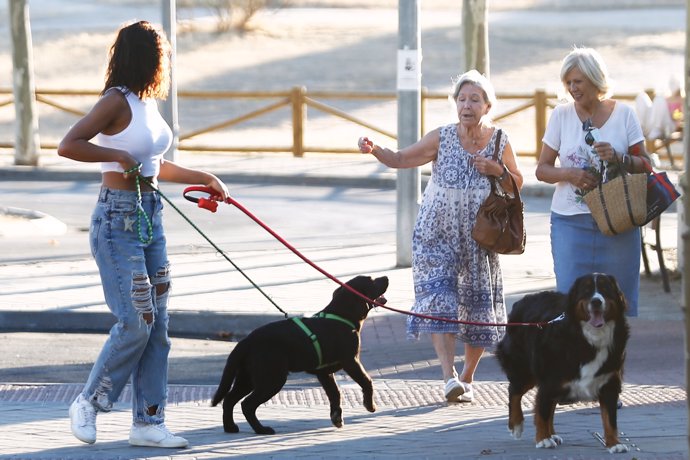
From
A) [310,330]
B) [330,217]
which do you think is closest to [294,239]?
[330,217]

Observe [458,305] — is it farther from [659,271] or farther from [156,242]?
[659,271]

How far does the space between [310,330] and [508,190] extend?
155cm

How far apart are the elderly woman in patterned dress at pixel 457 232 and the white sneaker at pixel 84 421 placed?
216 cm

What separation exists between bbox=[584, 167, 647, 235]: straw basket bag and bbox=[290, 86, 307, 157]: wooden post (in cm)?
1668

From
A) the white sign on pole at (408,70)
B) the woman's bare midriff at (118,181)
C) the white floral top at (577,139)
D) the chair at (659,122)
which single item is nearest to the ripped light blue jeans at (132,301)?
the woman's bare midriff at (118,181)

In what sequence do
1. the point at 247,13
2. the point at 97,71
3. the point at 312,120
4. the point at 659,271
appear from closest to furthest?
the point at 659,271 → the point at 312,120 → the point at 97,71 → the point at 247,13

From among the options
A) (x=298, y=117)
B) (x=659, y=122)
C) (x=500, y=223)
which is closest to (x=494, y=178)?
(x=500, y=223)

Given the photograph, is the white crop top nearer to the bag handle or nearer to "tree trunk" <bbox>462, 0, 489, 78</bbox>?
the bag handle

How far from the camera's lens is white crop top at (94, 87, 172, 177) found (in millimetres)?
6402

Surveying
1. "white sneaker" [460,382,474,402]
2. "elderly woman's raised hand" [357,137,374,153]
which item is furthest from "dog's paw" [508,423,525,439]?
"elderly woman's raised hand" [357,137,374,153]

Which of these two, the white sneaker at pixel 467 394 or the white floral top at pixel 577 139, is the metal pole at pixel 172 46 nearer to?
the white sneaker at pixel 467 394

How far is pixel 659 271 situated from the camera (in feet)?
42.2

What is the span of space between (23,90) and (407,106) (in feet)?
34.4

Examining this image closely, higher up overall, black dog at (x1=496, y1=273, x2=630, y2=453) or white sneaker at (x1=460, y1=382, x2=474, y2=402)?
black dog at (x1=496, y1=273, x2=630, y2=453)
